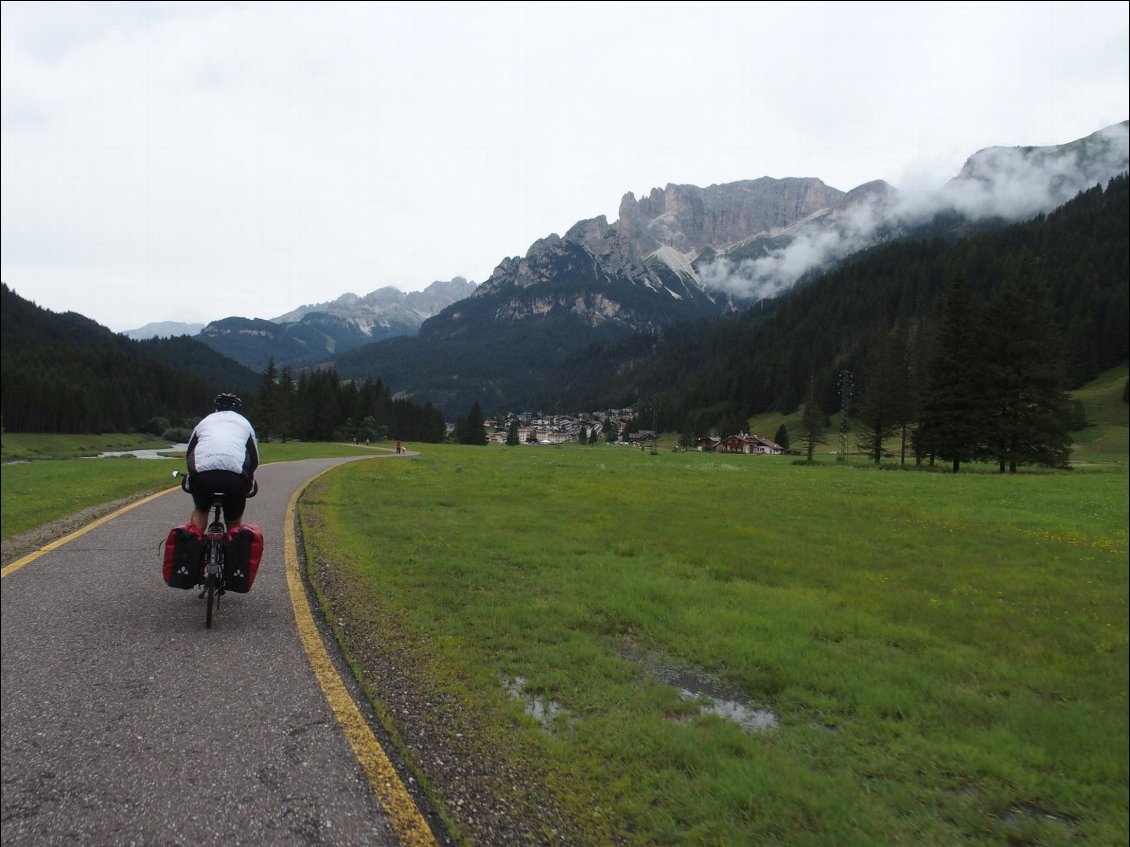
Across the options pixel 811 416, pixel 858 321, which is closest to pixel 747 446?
pixel 811 416

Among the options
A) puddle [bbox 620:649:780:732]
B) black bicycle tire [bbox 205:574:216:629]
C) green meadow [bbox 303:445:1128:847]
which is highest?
black bicycle tire [bbox 205:574:216:629]

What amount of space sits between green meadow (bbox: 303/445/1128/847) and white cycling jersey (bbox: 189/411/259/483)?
7.56 feet

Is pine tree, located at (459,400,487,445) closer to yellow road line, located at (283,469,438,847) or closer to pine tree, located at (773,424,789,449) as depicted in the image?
pine tree, located at (773,424,789,449)

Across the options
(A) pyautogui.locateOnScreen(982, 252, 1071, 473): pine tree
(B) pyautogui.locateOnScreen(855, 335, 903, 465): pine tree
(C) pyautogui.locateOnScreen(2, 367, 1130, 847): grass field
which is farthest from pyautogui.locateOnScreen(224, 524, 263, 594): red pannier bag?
(B) pyautogui.locateOnScreen(855, 335, 903, 465): pine tree

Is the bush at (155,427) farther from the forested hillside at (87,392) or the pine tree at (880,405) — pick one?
the pine tree at (880,405)

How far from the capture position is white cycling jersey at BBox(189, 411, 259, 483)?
22.2 ft

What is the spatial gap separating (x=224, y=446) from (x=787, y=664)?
274 inches

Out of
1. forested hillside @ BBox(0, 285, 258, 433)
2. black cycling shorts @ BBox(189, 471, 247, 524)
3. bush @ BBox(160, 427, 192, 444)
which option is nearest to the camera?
black cycling shorts @ BBox(189, 471, 247, 524)

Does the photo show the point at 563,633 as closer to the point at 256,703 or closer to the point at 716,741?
the point at 716,741

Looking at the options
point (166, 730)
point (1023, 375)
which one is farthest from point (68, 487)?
point (1023, 375)

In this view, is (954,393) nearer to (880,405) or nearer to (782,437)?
(880,405)

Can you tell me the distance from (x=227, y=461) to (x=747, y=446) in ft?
395

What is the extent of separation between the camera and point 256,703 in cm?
460

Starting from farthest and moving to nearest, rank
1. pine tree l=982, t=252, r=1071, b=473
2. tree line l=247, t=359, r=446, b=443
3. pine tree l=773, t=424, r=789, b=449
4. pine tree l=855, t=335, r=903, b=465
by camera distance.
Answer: pine tree l=773, t=424, r=789, b=449 → tree line l=247, t=359, r=446, b=443 → pine tree l=855, t=335, r=903, b=465 → pine tree l=982, t=252, r=1071, b=473
